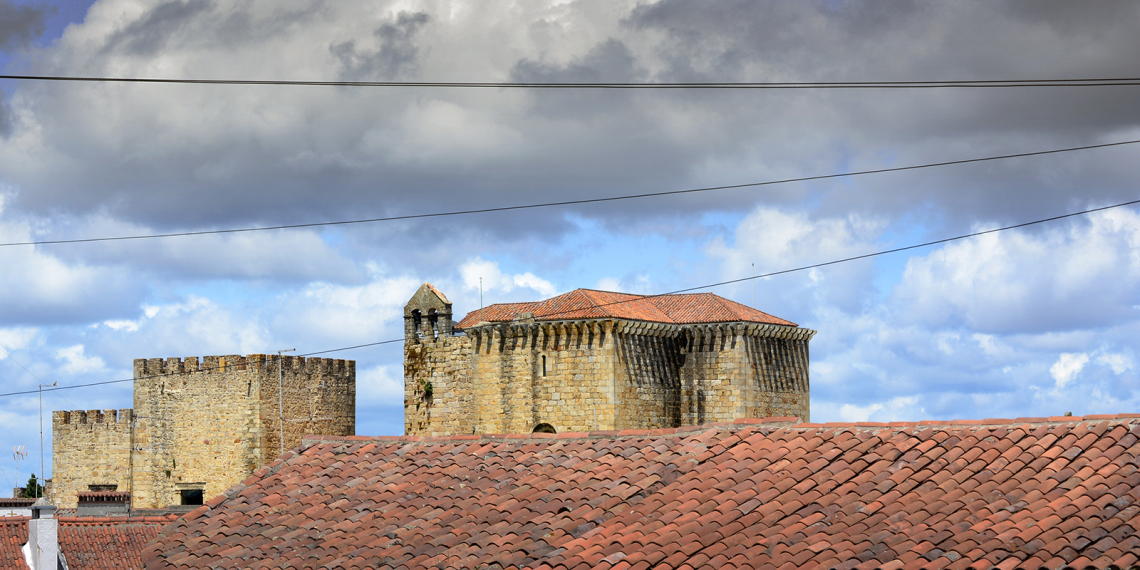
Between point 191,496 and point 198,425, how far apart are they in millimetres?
2671

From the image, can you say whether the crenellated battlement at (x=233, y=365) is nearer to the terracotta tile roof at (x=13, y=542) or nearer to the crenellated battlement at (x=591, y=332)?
the crenellated battlement at (x=591, y=332)

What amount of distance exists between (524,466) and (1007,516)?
666 cm

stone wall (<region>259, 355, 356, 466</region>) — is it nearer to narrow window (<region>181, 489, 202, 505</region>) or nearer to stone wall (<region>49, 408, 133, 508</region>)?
narrow window (<region>181, 489, 202, 505</region>)

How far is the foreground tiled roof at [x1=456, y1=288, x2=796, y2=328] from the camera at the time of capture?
39.6 m

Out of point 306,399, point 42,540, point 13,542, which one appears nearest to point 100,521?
point 13,542

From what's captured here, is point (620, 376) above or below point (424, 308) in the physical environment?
below

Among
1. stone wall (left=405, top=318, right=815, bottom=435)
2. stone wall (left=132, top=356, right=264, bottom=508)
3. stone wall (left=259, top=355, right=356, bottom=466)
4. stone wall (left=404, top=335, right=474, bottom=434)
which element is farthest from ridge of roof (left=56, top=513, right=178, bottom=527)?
stone wall (left=132, top=356, right=264, bottom=508)

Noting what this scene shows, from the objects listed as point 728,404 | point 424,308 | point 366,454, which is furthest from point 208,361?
point 366,454

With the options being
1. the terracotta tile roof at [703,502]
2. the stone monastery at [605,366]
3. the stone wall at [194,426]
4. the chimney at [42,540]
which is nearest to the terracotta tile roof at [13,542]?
the chimney at [42,540]

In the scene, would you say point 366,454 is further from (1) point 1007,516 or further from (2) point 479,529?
(1) point 1007,516

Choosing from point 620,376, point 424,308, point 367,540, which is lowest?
point 367,540

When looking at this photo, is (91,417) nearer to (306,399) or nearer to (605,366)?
(306,399)

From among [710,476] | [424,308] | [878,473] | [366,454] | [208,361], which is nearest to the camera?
[878,473]

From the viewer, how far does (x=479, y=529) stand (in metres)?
15.8
